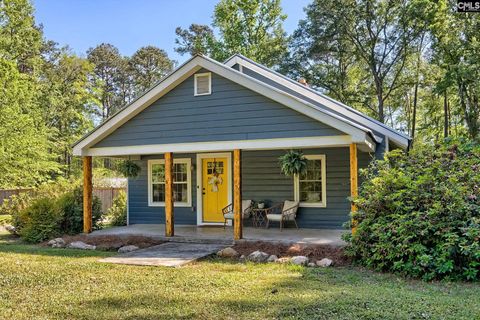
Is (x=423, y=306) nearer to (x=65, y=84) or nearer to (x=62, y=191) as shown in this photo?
(x=62, y=191)

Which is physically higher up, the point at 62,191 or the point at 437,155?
the point at 437,155

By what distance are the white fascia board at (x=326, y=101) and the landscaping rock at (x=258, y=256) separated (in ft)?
13.3

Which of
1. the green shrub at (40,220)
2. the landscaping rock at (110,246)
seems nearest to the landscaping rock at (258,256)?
the landscaping rock at (110,246)

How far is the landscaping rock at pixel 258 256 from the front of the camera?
7.20 meters

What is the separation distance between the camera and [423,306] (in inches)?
167

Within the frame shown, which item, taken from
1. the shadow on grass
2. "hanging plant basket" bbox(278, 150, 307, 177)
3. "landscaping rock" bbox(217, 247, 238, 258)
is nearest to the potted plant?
"hanging plant basket" bbox(278, 150, 307, 177)

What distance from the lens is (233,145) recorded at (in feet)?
27.9

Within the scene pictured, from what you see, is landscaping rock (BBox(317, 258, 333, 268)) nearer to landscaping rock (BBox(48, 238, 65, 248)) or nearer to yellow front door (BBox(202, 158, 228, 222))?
yellow front door (BBox(202, 158, 228, 222))

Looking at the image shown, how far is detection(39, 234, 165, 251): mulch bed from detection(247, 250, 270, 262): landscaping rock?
2604mm

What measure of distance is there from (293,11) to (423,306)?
80.8ft

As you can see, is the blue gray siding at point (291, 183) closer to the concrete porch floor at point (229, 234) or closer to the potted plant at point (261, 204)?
the potted plant at point (261, 204)

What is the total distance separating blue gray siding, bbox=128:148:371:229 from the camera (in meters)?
10.1

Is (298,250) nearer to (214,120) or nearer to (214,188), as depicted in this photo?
(214,120)

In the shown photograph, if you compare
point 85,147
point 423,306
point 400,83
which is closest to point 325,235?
point 423,306
